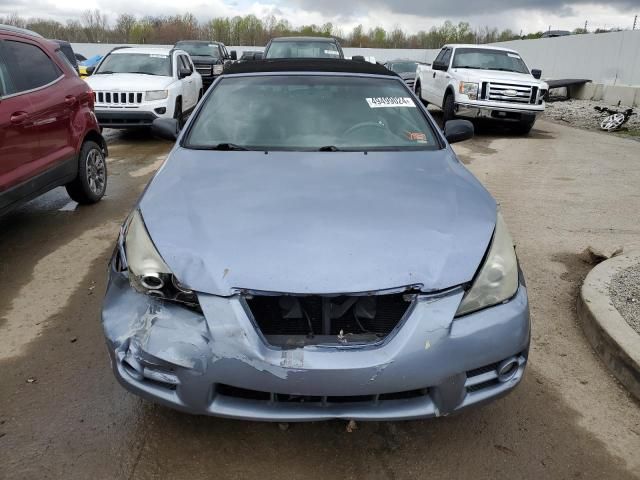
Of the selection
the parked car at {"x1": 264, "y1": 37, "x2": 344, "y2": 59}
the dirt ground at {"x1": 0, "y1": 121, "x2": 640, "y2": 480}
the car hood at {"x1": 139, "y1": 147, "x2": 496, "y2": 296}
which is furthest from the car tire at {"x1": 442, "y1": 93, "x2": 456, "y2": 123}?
the car hood at {"x1": 139, "y1": 147, "x2": 496, "y2": 296}

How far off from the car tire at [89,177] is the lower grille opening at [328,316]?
4255 millimetres

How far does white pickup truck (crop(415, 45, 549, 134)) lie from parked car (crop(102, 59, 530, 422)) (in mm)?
9359

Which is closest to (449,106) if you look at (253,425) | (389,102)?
(389,102)

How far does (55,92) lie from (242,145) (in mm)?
2825

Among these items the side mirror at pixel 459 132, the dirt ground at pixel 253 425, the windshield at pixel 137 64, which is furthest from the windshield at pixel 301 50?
the dirt ground at pixel 253 425

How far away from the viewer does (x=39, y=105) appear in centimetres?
467

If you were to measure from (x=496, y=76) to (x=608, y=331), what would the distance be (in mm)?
9419

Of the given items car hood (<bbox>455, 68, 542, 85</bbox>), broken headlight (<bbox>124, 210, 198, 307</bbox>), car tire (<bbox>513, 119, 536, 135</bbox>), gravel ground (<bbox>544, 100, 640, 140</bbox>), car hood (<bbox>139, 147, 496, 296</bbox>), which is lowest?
gravel ground (<bbox>544, 100, 640, 140</bbox>)

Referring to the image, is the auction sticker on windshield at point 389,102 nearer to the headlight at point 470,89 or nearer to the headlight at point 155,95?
the headlight at point 155,95

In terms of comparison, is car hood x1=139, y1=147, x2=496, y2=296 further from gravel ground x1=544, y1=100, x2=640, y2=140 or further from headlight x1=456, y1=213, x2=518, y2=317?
gravel ground x1=544, y1=100, x2=640, y2=140

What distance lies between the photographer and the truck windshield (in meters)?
12.3

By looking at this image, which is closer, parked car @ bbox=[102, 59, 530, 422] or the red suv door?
parked car @ bbox=[102, 59, 530, 422]

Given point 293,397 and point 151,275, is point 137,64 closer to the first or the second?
point 151,275

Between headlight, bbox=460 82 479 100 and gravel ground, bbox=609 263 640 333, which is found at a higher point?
headlight, bbox=460 82 479 100
